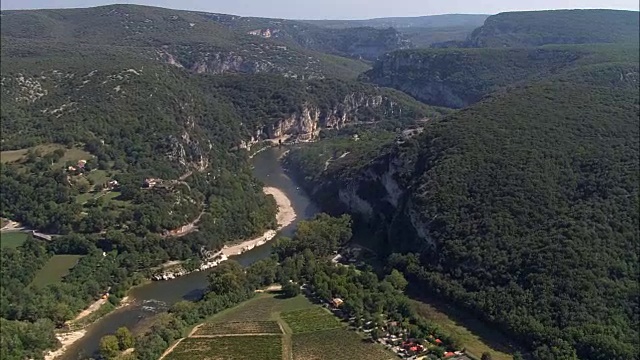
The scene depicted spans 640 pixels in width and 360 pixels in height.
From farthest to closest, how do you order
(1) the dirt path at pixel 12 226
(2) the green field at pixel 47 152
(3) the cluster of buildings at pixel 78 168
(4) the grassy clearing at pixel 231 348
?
(2) the green field at pixel 47 152 → (3) the cluster of buildings at pixel 78 168 → (1) the dirt path at pixel 12 226 → (4) the grassy clearing at pixel 231 348

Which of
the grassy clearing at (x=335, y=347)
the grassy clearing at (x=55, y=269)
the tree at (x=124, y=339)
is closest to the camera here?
the tree at (x=124, y=339)

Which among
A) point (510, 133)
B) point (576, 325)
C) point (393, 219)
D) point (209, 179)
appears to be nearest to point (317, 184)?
point (209, 179)

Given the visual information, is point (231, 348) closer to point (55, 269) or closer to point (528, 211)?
point (55, 269)

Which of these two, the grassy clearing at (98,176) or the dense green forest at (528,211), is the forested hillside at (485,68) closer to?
the dense green forest at (528,211)

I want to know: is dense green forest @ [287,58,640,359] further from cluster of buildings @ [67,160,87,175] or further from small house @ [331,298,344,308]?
cluster of buildings @ [67,160,87,175]

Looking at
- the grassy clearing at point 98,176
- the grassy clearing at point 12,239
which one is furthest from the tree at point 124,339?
the grassy clearing at point 98,176

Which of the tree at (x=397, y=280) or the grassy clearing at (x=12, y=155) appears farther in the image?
the grassy clearing at (x=12, y=155)

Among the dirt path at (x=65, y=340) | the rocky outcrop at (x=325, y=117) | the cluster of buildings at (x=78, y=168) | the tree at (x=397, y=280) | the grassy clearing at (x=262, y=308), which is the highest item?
the cluster of buildings at (x=78, y=168)
